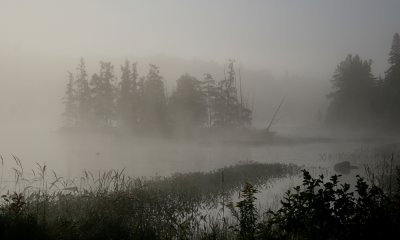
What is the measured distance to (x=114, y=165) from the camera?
30.3m

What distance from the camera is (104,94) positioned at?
69188 millimetres

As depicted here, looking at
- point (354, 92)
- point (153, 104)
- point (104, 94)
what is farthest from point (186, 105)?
point (354, 92)

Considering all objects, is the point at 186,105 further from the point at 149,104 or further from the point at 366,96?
the point at 366,96

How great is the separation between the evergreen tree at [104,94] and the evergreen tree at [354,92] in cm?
4188

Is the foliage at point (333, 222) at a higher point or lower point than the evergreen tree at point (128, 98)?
lower

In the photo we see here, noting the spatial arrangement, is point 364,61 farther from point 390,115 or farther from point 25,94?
point 25,94

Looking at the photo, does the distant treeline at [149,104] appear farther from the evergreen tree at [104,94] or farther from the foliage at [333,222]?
the foliage at [333,222]

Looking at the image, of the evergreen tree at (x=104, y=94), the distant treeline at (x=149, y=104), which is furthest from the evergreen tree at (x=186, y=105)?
the evergreen tree at (x=104, y=94)

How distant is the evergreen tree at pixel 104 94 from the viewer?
68.7 meters

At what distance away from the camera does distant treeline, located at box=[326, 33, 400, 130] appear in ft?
197

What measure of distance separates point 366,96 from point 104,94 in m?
46.6

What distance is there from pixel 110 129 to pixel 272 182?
49.7m

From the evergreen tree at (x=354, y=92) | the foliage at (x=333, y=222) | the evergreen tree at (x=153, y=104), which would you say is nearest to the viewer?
the foliage at (x=333, y=222)

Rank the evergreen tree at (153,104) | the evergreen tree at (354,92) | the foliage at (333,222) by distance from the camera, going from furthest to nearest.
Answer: the evergreen tree at (354,92), the evergreen tree at (153,104), the foliage at (333,222)
